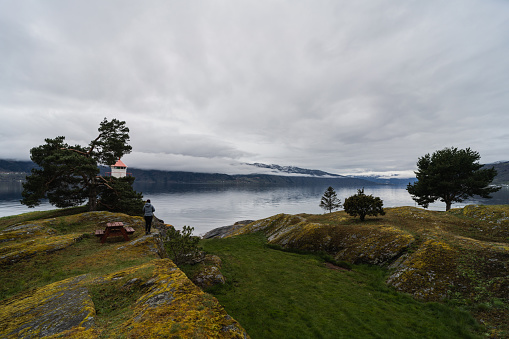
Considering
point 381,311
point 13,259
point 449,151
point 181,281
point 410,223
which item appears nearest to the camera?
point 181,281

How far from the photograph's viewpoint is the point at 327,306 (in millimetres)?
10570

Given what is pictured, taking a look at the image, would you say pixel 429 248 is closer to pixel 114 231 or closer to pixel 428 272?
pixel 428 272

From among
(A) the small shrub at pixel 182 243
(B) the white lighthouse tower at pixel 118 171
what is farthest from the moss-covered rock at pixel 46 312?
(B) the white lighthouse tower at pixel 118 171

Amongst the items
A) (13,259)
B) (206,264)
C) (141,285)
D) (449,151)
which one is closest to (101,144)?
(13,259)

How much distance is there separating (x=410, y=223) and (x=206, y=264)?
68.5 ft

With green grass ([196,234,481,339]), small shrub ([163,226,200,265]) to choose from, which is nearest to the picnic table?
small shrub ([163,226,200,265])

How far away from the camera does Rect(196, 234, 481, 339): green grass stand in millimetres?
8797

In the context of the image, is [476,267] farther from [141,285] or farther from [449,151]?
[449,151]

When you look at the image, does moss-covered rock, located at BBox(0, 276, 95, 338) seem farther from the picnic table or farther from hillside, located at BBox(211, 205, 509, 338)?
hillside, located at BBox(211, 205, 509, 338)

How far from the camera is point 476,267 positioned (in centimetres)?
1175

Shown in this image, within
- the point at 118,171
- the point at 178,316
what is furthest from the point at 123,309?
the point at 118,171

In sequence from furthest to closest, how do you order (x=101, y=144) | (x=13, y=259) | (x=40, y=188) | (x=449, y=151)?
(x=449, y=151) → (x=101, y=144) → (x=40, y=188) → (x=13, y=259)

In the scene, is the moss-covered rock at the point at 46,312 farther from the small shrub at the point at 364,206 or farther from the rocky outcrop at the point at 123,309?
the small shrub at the point at 364,206

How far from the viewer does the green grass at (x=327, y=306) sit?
880 centimetres
